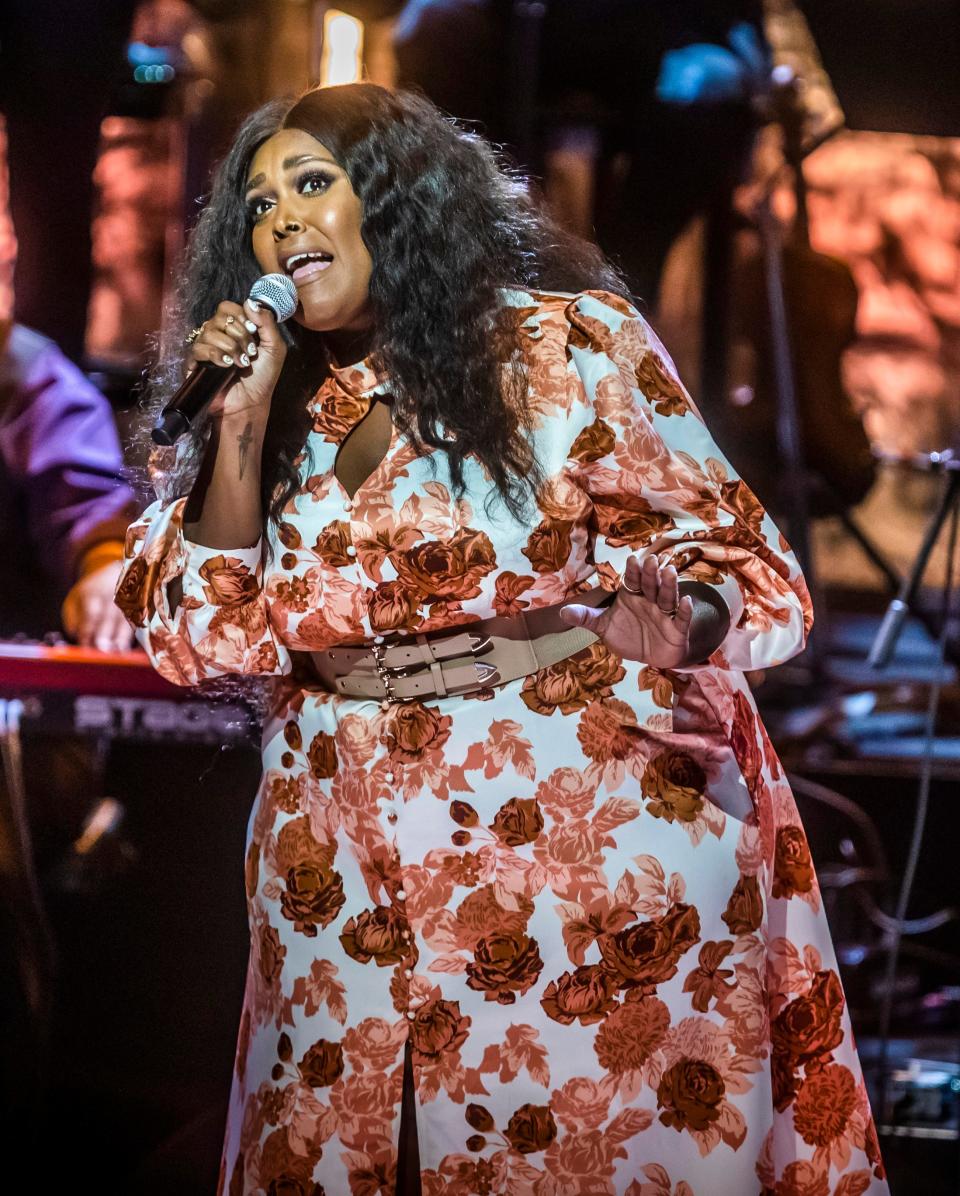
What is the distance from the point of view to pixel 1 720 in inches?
100

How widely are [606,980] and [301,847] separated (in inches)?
15.1

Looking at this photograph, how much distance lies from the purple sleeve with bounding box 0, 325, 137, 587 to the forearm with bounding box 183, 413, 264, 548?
1.61m

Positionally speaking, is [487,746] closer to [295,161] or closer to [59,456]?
[295,161]

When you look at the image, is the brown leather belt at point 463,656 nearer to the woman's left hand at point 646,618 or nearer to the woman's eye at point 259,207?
the woman's left hand at point 646,618

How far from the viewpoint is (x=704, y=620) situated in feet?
4.44

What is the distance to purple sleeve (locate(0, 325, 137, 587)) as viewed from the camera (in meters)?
3.10

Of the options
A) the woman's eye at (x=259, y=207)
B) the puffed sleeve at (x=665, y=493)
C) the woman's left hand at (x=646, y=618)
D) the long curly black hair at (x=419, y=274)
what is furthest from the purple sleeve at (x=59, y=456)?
the woman's left hand at (x=646, y=618)

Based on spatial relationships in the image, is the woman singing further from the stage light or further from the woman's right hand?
the stage light

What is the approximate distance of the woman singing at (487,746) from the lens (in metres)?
1.46

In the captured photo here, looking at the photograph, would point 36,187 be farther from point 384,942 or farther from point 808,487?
point 384,942

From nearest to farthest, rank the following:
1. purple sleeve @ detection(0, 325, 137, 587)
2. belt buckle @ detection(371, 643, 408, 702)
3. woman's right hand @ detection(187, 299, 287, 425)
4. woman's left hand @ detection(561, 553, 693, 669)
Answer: woman's left hand @ detection(561, 553, 693, 669) < woman's right hand @ detection(187, 299, 287, 425) < belt buckle @ detection(371, 643, 408, 702) < purple sleeve @ detection(0, 325, 137, 587)

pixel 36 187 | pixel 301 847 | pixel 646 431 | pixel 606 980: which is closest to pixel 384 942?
pixel 301 847

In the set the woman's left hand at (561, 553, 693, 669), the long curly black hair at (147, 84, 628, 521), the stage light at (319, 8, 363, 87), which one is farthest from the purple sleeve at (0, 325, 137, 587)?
the woman's left hand at (561, 553, 693, 669)

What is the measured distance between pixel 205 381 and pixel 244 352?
71 mm
